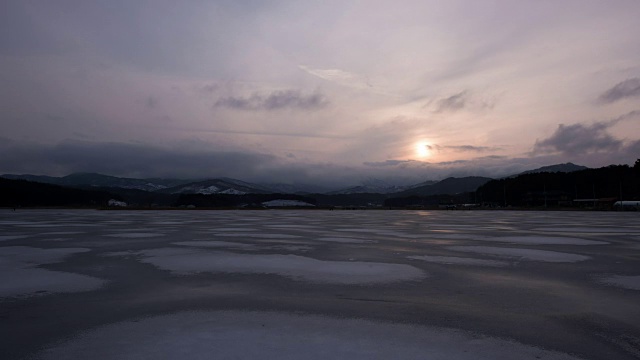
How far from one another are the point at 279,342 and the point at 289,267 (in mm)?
4548

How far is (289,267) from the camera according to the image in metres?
8.52

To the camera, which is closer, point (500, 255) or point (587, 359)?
point (587, 359)

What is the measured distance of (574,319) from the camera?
4.76 metres

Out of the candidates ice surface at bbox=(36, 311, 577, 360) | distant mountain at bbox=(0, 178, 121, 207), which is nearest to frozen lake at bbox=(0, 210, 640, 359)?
ice surface at bbox=(36, 311, 577, 360)

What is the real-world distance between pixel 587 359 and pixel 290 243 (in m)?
10.5

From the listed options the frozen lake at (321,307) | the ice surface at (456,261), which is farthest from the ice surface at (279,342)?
the ice surface at (456,261)

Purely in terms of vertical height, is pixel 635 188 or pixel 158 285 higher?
pixel 635 188

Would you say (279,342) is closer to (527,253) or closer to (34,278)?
(34,278)

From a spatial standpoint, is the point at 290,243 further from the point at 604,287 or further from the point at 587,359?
the point at 587,359

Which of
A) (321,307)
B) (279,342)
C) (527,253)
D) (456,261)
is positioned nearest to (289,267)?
(321,307)

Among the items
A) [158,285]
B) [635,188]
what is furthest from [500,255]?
[635,188]

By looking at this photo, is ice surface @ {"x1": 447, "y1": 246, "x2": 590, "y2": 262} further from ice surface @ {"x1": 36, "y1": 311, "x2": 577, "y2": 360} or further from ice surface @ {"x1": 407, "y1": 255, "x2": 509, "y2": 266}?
ice surface @ {"x1": 36, "y1": 311, "x2": 577, "y2": 360}

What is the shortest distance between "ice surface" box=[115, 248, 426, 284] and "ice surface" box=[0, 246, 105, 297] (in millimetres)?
1670

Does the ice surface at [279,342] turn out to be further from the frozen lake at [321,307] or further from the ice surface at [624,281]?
the ice surface at [624,281]
